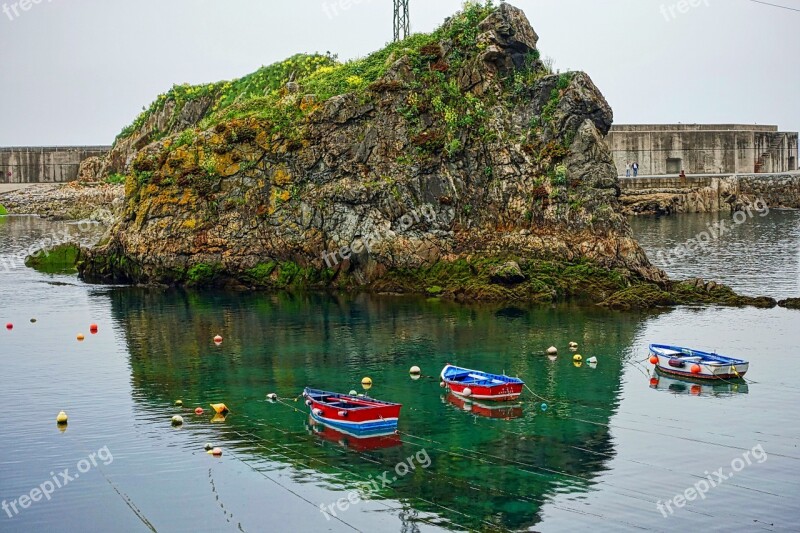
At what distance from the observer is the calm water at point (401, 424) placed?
35.3 m

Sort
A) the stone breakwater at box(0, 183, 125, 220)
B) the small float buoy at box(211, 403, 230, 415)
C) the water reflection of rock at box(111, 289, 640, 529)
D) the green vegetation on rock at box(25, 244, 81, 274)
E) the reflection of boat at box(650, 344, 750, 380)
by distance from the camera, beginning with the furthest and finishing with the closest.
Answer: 1. the stone breakwater at box(0, 183, 125, 220)
2. the green vegetation on rock at box(25, 244, 81, 274)
3. the reflection of boat at box(650, 344, 750, 380)
4. the small float buoy at box(211, 403, 230, 415)
5. the water reflection of rock at box(111, 289, 640, 529)

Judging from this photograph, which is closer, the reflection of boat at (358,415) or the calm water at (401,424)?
the calm water at (401,424)

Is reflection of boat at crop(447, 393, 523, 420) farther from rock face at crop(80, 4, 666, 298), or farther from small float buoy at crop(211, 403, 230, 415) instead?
rock face at crop(80, 4, 666, 298)

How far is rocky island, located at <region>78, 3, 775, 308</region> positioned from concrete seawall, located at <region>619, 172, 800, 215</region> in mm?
72601

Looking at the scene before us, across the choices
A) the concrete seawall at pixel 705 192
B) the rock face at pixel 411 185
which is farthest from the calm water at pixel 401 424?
the concrete seawall at pixel 705 192

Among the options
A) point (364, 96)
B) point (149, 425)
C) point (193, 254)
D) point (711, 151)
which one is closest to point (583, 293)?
point (364, 96)

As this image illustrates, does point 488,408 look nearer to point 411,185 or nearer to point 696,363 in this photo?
point 696,363

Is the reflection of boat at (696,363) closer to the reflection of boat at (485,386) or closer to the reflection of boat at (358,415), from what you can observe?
the reflection of boat at (485,386)

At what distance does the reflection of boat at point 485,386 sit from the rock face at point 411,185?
25.6 m

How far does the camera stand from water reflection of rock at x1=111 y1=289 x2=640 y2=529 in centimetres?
3816

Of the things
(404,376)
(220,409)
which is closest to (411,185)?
(404,376)

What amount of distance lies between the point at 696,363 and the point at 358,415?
20.5 m

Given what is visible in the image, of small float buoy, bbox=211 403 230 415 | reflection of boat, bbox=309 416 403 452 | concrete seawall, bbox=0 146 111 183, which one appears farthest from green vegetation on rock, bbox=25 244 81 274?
concrete seawall, bbox=0 146 111 183

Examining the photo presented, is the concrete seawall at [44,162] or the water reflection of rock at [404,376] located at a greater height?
the concrete seawall at [44,162]
